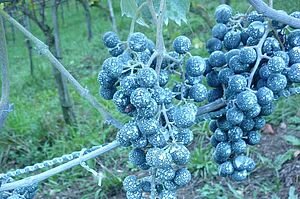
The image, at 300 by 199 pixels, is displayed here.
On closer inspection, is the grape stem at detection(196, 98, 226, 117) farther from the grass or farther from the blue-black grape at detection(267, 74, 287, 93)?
the grass

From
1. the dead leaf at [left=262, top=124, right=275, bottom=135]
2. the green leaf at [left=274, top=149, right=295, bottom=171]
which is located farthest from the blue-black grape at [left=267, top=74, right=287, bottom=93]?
the dead leaf at [left=262, top=124, right=275, bottom=135]

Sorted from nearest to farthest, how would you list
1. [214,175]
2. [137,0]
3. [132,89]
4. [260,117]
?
[132,89] → [260,117] → [137,0] → [214,175]

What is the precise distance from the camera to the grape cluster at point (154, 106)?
1.95 ft

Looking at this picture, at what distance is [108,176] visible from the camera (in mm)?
3000

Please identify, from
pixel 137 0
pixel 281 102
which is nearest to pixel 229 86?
pixel 137 0

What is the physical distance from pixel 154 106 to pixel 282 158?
229 centimetres

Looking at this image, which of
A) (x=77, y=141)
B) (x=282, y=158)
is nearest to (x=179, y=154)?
(x=282, y=158)

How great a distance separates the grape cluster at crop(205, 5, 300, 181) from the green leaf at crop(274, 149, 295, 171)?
6.62 ft

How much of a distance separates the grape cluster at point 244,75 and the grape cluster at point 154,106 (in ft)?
0.20

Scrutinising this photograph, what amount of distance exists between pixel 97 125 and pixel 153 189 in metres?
3.19

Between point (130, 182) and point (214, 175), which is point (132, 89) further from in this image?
point (214, 175)

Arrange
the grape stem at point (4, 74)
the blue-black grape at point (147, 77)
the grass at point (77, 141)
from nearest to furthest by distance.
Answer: the blue-black grape at point (147, 77) → the grape stem at point (4, 74) → the grass at point (77, 141)

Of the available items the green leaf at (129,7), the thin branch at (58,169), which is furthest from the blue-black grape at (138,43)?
the green leaf at (129,7)

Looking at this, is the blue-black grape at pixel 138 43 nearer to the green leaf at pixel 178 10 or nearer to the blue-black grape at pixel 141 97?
the blue-black grape at pixel 141 97
